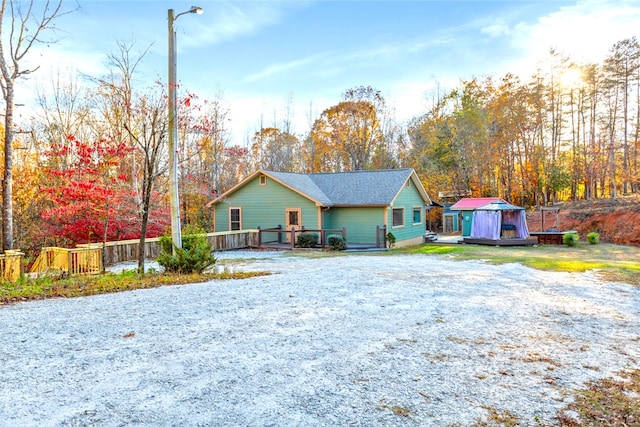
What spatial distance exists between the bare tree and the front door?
10871 mm

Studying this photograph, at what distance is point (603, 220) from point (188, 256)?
24.8 meters

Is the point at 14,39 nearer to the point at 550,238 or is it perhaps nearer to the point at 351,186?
the point at 351,186

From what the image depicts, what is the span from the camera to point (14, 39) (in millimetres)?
11719

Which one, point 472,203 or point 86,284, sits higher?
point 472,203

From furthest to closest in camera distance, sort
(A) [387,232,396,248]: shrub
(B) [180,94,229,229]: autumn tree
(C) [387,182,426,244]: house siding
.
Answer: (B) [180,94,229,229]: autumn tree < (C) [387,182,426,244]: house siding < (A) [387,232,396,248]: shrub

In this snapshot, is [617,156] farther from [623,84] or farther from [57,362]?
[57,362]

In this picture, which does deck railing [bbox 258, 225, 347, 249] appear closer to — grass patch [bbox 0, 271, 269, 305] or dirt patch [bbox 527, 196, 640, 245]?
grass patch [bbox 0, 271, 269, 305]

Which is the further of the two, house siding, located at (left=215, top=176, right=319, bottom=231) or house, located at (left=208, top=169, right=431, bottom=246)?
house siding, located at (left=215, top=176, right=319, bottom=231)

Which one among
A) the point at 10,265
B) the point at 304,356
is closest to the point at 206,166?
the point at 10,265

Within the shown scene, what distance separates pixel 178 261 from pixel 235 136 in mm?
23856

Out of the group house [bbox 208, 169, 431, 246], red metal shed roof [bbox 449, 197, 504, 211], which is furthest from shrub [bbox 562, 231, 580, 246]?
house [bbox 208, 169, 431, 246]

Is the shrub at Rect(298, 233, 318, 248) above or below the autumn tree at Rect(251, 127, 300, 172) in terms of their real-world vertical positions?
below

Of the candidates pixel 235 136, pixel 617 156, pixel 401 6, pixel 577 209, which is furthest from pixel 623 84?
pixel 235 136

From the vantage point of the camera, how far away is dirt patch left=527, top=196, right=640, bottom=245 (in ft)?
70.6
